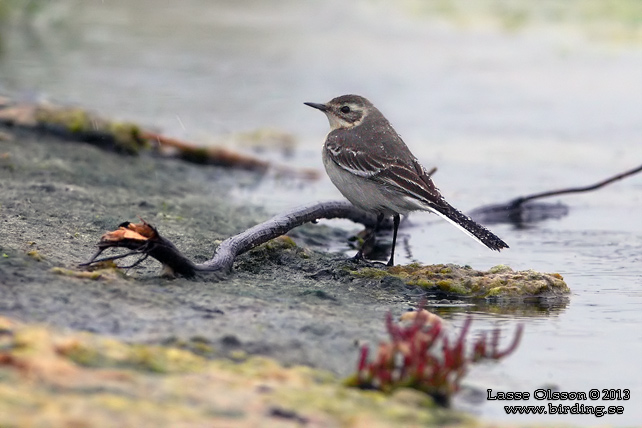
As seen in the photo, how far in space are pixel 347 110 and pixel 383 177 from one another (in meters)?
1.32

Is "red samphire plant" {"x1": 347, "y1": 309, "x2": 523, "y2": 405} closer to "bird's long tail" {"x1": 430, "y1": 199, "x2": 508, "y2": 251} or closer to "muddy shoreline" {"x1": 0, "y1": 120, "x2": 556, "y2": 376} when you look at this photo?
"muddy shoreline" {"x1": 0, "y1": 120, "x2": 556, "y2": 376}

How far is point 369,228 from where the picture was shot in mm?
9164

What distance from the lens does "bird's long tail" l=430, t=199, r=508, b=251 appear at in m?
7.02

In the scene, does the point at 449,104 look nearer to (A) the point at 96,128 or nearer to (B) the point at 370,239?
(A) the point at 96,128

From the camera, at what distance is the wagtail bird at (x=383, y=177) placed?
7305 mm

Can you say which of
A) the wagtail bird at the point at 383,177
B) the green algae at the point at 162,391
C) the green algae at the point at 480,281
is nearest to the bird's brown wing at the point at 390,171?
the wagtail bird at the point at 383,177

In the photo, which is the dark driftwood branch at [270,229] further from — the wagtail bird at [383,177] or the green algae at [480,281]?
the green algae at [480,281]

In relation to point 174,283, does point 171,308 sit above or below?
below

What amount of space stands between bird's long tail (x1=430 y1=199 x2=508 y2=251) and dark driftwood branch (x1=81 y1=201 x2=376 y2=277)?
1149 mm

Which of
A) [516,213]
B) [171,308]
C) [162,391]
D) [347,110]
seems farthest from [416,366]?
[516,213]

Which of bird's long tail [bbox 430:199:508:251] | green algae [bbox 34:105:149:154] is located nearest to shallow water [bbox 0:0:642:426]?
bird's long tail [bbox 430:199:508:251]

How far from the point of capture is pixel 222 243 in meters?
6.93

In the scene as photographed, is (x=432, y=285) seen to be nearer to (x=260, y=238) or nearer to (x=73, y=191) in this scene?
(x=260, y=238)

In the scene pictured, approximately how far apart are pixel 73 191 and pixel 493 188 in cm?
543
